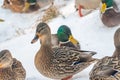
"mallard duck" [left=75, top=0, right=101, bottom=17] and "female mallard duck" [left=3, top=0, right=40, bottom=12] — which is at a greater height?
"mallard duck" [left=75, top=0, right=101, bottom=17]

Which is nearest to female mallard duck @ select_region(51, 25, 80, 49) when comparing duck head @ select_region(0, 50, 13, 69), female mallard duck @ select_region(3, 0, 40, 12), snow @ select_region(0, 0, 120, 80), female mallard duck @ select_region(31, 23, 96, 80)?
snow @ select_region(0, 0, 120, 80)

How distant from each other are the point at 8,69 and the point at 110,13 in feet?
9.44

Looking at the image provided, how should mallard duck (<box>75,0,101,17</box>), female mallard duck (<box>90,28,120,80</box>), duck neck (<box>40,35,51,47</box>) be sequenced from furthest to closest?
mallard duck (<box>75,0,101,17</box>)
duck neck (<box>40,35,51,47</box>)
female mallard duck (<box>90,28,120,80</box>)

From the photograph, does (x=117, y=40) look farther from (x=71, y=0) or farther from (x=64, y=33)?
(x=71, y=0)

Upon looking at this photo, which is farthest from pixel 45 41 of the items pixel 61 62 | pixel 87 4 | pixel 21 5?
pixel 21 5

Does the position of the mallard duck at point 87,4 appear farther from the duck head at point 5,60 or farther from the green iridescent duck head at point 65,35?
the duck head at point 5,60

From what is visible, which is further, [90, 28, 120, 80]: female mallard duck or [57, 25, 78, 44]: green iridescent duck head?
[57, 25, 78, 44]: green iridescent duck head

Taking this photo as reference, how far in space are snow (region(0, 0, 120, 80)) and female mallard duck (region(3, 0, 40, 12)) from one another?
0.16 meters

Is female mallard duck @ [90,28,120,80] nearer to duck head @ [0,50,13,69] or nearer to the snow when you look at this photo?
the snow

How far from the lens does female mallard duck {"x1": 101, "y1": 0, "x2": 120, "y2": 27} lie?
919cm

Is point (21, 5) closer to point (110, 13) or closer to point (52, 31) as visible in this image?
point (52, 31)

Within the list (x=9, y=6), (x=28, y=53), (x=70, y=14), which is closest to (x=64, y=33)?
(x=28, y=53)

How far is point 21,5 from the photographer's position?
495 inches

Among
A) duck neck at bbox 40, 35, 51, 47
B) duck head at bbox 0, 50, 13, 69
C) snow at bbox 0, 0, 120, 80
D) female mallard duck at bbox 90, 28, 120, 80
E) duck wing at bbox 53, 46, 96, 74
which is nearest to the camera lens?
female mallard duck at bbox 90, 28, 120, 80
